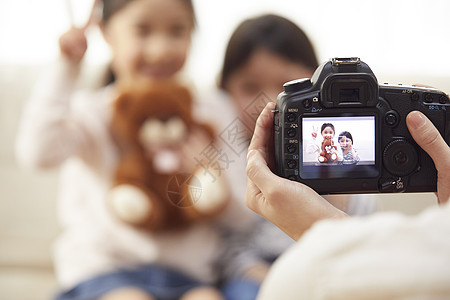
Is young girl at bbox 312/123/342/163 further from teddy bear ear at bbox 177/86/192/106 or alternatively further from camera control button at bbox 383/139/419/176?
teddy bear ear at bbox 177/86/192/106

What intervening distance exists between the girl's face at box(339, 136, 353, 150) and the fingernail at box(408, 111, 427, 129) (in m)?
0.06

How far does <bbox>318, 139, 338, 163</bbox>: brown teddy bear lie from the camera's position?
0.41 m

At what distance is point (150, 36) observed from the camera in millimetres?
910

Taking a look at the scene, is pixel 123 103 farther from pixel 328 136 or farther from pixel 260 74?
pixel 328 136

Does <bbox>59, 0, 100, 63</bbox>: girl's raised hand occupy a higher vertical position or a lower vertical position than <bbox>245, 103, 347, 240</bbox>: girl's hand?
higher

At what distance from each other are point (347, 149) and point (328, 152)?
0.02 meters

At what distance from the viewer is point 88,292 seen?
82 centimetres

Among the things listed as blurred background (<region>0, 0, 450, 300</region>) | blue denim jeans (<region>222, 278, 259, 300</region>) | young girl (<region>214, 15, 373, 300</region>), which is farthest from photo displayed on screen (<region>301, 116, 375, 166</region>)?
blue denim jeans (<region>222, 278, 259, 300</region>)

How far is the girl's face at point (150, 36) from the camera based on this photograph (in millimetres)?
897

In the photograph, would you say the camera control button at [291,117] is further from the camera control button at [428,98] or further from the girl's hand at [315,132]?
the camera control button at [428,98]

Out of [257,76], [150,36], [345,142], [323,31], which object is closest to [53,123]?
[150,36]

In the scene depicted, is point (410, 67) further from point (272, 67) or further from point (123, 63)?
point (123, 63)

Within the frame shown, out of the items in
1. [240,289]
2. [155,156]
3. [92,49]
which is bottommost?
[240,289]

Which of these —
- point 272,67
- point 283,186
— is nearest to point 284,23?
point 272,67
